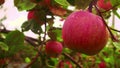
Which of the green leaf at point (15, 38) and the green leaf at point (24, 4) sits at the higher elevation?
the green leaf at point (24, 4)

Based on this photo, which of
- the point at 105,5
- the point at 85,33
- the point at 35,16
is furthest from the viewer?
the point at 35,16

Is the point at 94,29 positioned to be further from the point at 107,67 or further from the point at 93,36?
the point at 107,67

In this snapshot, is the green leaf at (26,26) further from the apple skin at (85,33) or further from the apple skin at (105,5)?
the apple skin at (85,33)

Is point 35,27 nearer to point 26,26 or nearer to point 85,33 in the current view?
point 26,26

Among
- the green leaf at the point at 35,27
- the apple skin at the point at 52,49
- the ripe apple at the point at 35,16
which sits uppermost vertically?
the ripe apple at the point at 35,16

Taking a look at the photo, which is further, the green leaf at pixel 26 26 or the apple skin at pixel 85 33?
the green leaf at pixel 26 26

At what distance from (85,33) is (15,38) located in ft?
1.66

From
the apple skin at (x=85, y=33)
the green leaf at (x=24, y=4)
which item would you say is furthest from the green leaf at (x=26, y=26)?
the apple skin at (x=85, y=33)

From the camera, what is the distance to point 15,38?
110 centimetres

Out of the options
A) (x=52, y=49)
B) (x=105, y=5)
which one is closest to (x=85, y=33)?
(x=105, y=5)

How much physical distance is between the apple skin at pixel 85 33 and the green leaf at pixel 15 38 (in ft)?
1.48

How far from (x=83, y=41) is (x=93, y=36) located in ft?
0.08

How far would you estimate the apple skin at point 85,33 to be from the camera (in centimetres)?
65

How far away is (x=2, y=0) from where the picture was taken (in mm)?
856
